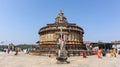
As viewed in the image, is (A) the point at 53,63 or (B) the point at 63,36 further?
(B) the point at 63,36

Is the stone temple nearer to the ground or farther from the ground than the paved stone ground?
farther from the ground

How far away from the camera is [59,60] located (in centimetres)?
2408

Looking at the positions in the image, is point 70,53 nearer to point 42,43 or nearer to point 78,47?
point 78,47

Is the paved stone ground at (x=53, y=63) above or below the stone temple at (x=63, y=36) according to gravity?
below

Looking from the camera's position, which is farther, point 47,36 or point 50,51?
point 47,36

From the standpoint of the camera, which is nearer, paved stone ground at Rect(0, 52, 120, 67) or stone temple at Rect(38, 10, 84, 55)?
paved stone ground at Rect(0, 52, 120, 67)

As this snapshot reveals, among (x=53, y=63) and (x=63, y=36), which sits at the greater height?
(x=63, y=36)

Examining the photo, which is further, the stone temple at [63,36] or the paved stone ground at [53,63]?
the stone temple at [63,36]

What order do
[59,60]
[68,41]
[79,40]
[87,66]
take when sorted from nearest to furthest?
[87,66], [59,60], [68,41], [79,40]

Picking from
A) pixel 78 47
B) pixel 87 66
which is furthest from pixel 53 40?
pixel 87 66

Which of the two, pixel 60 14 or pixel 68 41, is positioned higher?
pixel 60 14

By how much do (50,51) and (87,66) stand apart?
60.5 ft

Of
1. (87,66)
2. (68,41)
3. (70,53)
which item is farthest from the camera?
(68,41)

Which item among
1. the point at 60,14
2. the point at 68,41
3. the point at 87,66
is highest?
the point at 60,14
